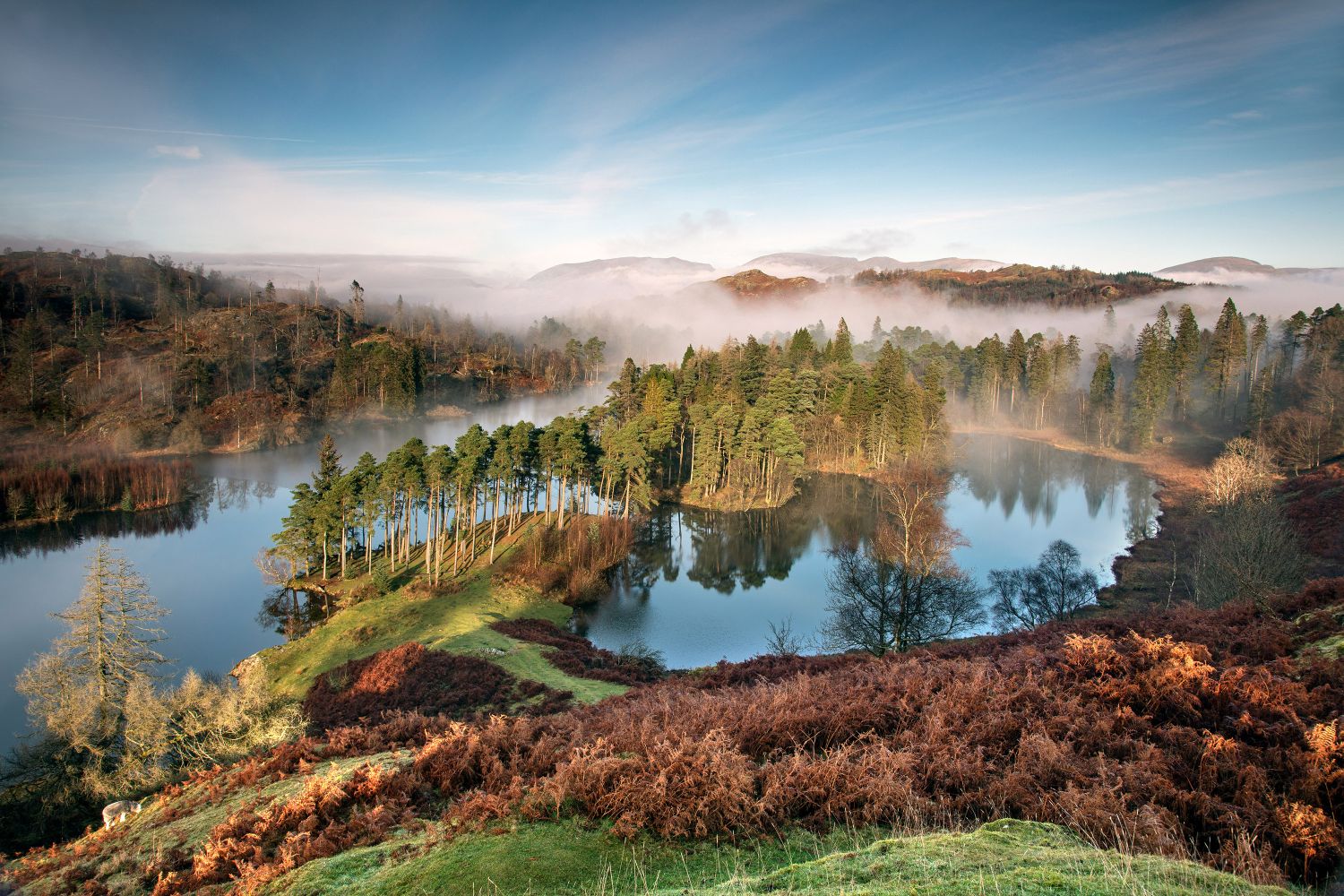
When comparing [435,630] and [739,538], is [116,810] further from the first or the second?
[739,538]

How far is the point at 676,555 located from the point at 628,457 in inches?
→ 319

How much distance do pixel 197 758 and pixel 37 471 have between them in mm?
68859

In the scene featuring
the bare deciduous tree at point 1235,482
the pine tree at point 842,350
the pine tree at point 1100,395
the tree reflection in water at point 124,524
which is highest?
the pine tree at point 842,350

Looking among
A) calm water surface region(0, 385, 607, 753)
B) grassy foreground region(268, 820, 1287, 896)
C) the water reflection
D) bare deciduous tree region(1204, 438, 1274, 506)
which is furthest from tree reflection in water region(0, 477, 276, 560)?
bare deciduous tree region(1204, 438, 1274, 506)

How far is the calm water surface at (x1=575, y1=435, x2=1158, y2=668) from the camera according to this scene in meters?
31.8

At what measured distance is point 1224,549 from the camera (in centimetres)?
2473

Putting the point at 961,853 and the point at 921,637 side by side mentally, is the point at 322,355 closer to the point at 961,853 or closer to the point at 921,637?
the point at 921,637

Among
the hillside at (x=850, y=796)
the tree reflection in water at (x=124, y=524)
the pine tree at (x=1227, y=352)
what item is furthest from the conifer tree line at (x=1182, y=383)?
the tree reflection in water at (x=124, y=524)

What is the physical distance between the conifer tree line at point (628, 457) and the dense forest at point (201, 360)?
202 ft

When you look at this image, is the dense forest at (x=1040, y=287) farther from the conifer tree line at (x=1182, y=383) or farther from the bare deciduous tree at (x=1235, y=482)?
the bare deciduous tree at (x=1235, y=482)

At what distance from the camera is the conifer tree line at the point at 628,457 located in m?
37.1

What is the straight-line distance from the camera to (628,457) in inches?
1829

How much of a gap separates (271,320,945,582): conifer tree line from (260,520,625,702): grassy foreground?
379 cm

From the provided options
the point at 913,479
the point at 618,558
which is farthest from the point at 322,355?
the point at 913,479
